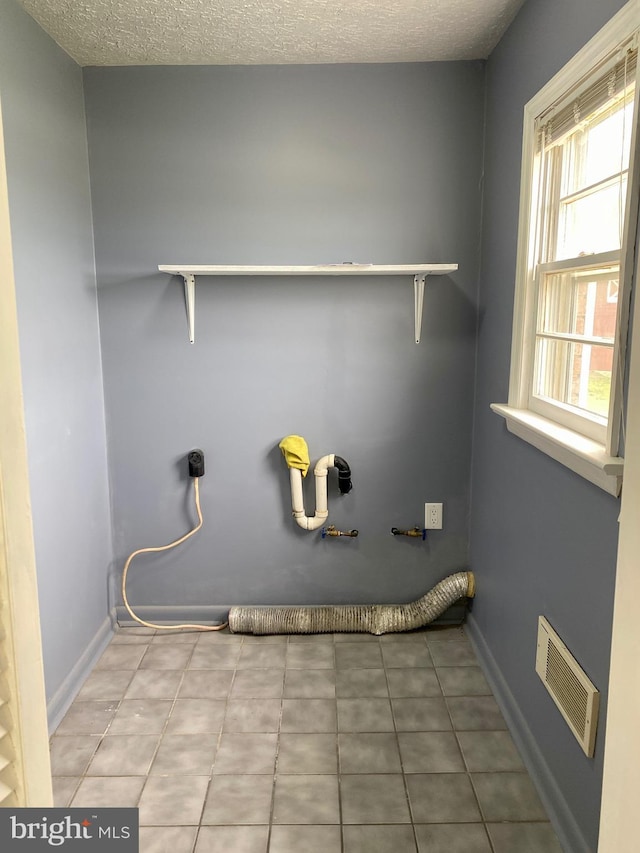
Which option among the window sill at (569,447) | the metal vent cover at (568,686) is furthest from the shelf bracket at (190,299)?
the metal vent cover at (568,686)

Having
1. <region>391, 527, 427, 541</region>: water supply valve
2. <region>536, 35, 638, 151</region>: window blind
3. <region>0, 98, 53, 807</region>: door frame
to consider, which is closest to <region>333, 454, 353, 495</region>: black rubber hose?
<region>391, 527, 427, 541</region>: water supply valve

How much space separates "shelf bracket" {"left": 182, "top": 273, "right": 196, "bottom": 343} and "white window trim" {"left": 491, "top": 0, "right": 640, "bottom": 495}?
4.04ft

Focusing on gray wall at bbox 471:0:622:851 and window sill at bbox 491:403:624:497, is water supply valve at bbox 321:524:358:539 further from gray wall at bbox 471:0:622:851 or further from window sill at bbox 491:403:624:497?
window sill at bbox 491:403:624:497

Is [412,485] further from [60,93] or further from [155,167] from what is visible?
[60,93]

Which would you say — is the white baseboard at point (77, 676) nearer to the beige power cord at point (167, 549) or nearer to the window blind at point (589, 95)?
the beige power cord at point (167, 549)

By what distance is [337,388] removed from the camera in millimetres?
2572

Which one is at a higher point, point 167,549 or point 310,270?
point 310,270

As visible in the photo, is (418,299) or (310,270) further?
(418,299)

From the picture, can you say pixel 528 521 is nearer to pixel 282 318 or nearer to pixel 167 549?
pixel 282 318

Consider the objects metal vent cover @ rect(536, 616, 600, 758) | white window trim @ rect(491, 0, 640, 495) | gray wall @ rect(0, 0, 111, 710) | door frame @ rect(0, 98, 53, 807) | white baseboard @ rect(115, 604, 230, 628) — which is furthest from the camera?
white baseboard @ rect(115, 604, 230, 628)

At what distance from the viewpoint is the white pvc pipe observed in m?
2.55

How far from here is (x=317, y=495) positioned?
2.58 meters

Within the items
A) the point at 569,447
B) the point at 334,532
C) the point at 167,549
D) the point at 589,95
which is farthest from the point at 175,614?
the point at 589,95

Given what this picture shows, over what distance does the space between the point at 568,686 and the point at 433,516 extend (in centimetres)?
113
